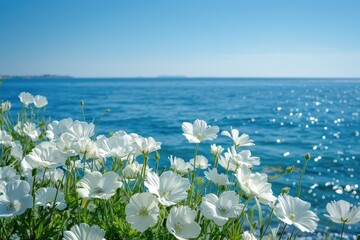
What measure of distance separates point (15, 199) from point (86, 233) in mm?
320

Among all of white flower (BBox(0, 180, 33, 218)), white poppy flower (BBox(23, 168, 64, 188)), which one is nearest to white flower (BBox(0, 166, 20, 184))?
white poppy flower (BBox(23, 168, 64, 188))

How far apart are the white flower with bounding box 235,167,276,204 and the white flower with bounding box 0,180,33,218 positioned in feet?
2.78

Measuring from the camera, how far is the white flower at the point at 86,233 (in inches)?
49.5

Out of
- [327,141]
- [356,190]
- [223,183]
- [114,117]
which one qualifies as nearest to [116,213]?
[223,183]

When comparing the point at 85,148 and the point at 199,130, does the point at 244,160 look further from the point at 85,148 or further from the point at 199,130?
the point at 85,148

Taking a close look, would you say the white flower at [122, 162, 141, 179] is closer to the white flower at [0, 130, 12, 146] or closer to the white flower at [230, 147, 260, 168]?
the white flower at [230, 147, 260, 168]

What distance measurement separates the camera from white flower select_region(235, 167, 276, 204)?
1390 millimetres

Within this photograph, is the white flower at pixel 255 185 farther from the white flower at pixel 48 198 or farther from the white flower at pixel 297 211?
the white flower at pixel 48 198

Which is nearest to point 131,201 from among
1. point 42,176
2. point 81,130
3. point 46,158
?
point 46,158

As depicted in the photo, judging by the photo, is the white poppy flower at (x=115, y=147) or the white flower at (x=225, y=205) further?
the white poppy flower at (x=115, y=147)

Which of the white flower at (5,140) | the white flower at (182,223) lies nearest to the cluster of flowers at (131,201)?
the white flower at (182,223)

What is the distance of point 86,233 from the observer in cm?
127

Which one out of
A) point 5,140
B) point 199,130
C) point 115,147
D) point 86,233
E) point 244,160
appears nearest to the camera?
point 86,233

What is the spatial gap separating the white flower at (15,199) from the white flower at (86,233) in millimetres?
209
